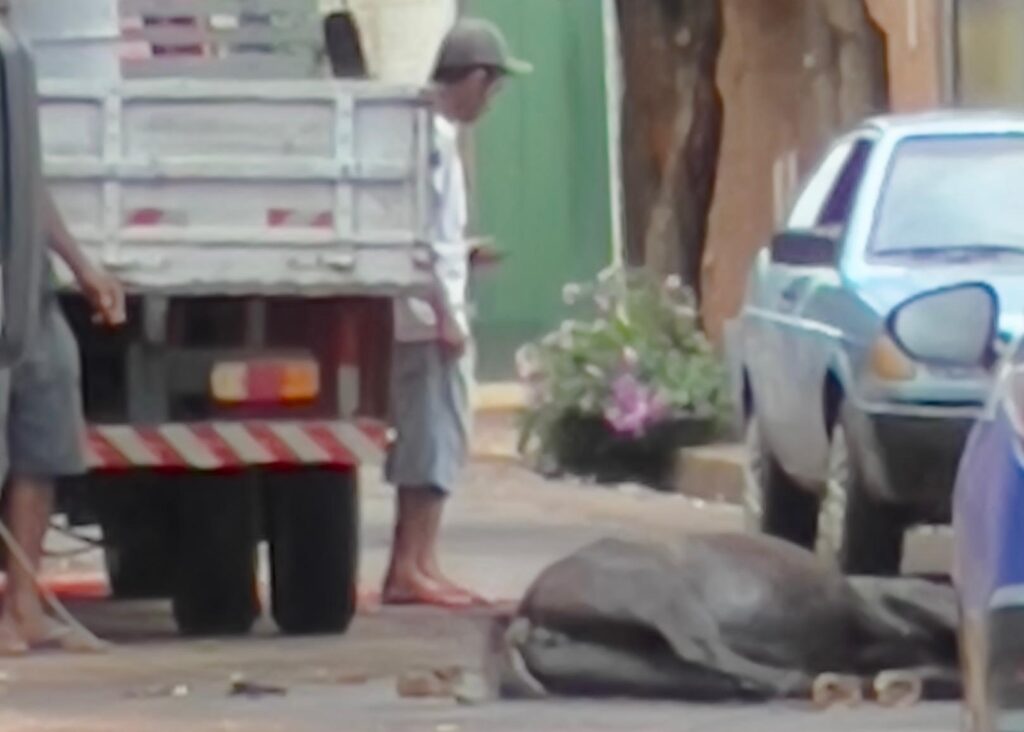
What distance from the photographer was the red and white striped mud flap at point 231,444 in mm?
12031

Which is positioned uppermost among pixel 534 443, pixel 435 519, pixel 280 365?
pixel 280 365

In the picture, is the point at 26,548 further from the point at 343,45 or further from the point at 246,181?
the point at 343,45

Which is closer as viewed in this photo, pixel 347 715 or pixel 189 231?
pixel 347 715

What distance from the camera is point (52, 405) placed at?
466 inches

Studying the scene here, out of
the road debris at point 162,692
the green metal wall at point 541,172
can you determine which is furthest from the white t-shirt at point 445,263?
the green metal wall at point 541,172

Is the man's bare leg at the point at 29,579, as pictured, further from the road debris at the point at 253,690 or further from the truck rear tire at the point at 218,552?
the road debris at the point at 253,690

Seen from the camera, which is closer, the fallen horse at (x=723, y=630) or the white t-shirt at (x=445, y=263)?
the fallen horse at (x=723, y=630)

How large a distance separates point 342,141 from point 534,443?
34.0 ft

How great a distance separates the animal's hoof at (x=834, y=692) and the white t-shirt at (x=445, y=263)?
8.20 ft

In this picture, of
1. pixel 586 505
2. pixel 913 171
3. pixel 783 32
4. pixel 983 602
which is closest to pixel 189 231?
pixel 913 171

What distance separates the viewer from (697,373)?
21016mm

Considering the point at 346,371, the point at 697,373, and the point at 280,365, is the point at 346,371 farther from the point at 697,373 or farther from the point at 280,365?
the point at 697,373

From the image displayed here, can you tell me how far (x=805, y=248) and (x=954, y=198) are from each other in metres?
0.64

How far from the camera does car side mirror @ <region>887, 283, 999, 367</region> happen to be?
810 cm
